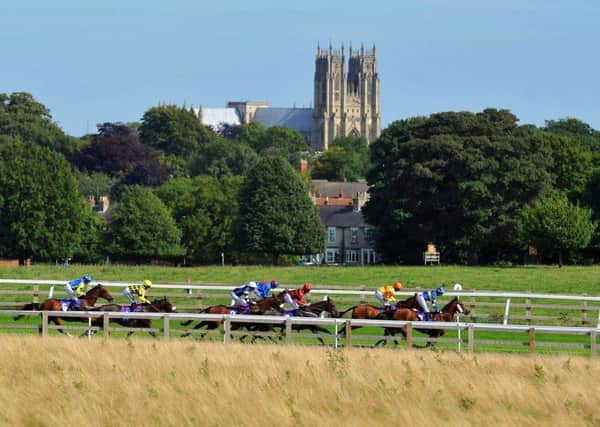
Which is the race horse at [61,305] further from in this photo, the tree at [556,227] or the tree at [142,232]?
the tree at [142,232]

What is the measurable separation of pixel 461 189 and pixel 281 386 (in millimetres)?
50790

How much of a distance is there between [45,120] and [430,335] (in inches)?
6238

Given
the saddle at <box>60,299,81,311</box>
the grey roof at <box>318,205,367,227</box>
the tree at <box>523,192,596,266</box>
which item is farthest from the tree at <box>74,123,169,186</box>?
the saddle at <box>60,299,81,311</box>

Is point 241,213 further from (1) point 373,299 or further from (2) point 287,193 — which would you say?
(1) point 373,299

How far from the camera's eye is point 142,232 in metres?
88.8

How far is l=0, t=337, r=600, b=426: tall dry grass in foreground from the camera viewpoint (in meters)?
22.0

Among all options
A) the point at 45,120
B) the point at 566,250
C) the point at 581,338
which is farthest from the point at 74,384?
the point at 45,120

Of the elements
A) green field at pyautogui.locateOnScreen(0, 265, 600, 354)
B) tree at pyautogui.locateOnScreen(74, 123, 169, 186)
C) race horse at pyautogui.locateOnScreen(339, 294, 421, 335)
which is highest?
tree at pyautogui.locateOnScreen(74, 123, 169, 186)

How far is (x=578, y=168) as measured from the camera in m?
88.6

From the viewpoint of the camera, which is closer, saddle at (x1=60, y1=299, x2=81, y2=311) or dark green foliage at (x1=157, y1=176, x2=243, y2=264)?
saddle at (x1=60, y1=299, x2=81, y2=311)

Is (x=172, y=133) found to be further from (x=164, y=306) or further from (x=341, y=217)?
(x=164, y=306)

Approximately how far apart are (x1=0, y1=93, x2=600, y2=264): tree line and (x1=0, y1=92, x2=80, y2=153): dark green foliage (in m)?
77.1

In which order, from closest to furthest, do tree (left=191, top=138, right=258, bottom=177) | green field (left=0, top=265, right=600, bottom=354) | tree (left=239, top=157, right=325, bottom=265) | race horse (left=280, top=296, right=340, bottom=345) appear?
race horse (left=280, top=296, right=340, bottom=345)
green field (left=0, top=265, right=600, bottom=354)
tree (left=239, top=157, right=325, bottom=265)
tree (left=191, top=138, right=258, bottom=177)

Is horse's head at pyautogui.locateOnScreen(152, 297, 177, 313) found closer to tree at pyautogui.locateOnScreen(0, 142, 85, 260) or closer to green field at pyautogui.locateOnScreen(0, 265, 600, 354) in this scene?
green field at pyautogui.locateOnScreen(0, 265, 600, 354)
